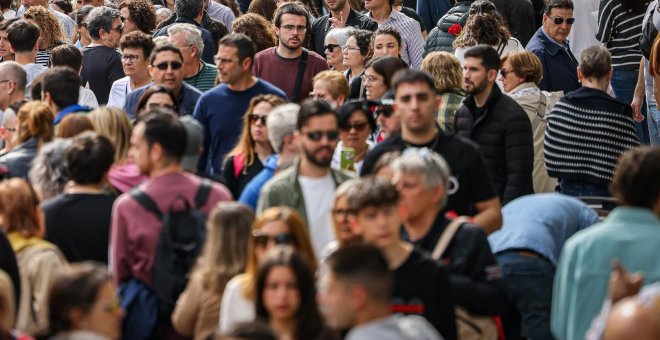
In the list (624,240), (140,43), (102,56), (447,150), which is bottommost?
(102,56)

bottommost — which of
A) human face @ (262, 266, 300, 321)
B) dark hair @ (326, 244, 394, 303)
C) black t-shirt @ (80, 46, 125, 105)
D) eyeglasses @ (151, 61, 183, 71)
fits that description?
black t-shirt @ (80, 46, 125, 105)

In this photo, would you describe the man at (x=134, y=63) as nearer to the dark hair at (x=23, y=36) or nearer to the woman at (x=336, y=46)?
the dark hair at (x=23, y=36)

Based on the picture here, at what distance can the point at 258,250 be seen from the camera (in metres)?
7.10

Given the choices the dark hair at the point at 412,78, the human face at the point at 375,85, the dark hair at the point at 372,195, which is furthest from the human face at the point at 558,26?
the dark hair at the point at 372,195

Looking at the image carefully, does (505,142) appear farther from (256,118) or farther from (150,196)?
(150,196)

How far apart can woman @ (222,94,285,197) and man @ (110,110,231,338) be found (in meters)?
1.58

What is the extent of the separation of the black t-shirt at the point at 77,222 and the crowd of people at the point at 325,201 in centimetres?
1

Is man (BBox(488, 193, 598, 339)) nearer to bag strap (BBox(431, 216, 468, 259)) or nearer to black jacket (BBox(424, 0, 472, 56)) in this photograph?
bag strap (BBox(431, 216, 468, 259))

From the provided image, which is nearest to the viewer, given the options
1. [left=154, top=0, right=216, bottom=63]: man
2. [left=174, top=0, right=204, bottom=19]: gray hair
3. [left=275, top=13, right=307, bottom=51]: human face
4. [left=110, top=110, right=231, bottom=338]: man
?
[left=110, top=110, right=231, bottom=338]: man

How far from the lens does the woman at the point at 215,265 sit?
23.9ft

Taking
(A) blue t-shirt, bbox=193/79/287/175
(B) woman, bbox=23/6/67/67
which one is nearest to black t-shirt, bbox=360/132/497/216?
(A) blue t-shirt, bbox=193/79/287/175

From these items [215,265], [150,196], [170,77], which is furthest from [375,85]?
[215,265]

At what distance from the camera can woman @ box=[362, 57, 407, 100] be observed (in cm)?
1119

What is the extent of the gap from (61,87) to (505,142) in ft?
10.0
